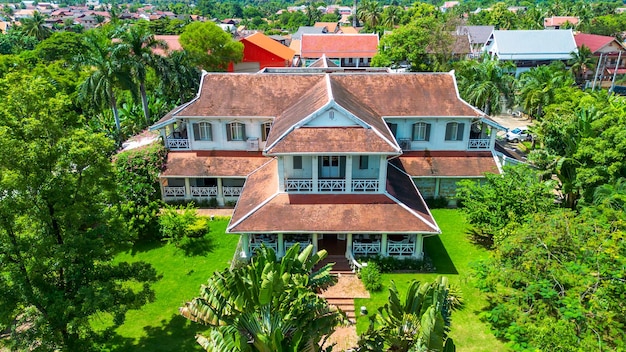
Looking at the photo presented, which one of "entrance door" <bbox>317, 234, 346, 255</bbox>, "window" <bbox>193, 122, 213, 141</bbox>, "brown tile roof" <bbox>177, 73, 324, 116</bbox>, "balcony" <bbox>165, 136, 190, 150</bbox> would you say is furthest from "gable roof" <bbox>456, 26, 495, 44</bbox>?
"entrance door" <bbox>317, 234, 346, 255</bbox>

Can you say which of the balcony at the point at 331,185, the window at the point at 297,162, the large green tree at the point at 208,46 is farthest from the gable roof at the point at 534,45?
the window at the point at 297,162

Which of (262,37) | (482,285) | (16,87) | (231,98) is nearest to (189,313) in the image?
(16,87)

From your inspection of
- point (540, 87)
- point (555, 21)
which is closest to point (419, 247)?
point (540, 87)

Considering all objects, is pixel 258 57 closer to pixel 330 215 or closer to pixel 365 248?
pixel 330 215

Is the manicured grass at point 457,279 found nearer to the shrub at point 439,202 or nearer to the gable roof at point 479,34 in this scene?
the shrub at point 439,202

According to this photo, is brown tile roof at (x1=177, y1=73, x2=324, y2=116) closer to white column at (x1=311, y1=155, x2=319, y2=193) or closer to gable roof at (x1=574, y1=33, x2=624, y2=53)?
white column at (x1=311, y1=155, x2=319, y2=193)
